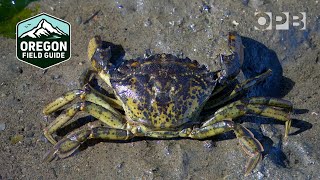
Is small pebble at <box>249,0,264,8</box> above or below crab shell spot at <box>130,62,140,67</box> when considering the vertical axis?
above

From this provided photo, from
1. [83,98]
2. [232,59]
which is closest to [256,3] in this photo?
[232,59]

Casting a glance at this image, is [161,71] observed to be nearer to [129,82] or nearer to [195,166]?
[129,82]

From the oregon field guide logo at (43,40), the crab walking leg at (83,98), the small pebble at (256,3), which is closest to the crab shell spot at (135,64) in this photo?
the crab walking leg at (83,98)

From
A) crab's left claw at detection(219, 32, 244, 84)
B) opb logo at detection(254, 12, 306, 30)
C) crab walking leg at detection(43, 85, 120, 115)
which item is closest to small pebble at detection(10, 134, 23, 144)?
crab walking leg at detection(43, 85, 120, 115)

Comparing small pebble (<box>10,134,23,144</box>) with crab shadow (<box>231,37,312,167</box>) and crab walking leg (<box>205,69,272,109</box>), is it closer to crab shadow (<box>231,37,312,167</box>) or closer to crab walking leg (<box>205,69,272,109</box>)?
crab walking leg (<box>205,69,272,109</box>)

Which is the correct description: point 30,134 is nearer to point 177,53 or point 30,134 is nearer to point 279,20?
point 177,53

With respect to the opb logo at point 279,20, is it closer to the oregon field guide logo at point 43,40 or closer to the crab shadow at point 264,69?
the crab shadow at point 264,69

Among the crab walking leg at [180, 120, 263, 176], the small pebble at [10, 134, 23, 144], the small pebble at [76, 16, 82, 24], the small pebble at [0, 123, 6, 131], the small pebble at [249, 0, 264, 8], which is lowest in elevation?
the crab walking leg at [180, 120, 263, 176]
